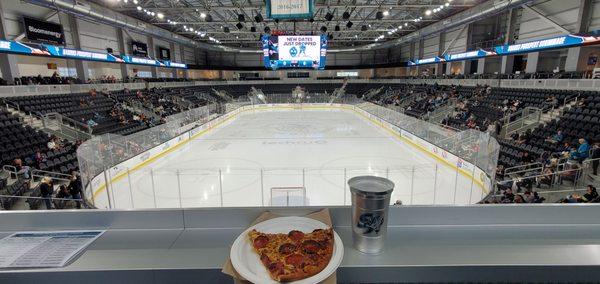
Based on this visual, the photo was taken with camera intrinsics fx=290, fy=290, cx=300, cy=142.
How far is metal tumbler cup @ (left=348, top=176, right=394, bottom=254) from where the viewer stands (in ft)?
4.73

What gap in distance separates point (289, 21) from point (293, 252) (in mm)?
26902

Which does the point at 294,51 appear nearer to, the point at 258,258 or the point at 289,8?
the point at 289,8

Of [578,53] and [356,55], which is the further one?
[356,55]

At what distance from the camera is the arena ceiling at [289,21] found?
19.0 meters

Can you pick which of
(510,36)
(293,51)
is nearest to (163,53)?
(293,51)

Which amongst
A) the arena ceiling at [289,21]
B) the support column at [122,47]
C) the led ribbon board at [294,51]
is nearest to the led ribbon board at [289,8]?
the arena ceiling at [289,21]

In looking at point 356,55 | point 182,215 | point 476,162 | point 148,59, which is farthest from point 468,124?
point 356,55

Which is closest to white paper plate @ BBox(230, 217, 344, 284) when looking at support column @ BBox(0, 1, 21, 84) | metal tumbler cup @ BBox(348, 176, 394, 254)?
metal tumbler cup @ BBox(348, 176, 394, 254)

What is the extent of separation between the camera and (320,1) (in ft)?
62.7

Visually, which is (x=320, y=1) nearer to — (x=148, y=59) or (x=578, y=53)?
(x=578, y=53)

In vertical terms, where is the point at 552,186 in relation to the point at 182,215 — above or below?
below

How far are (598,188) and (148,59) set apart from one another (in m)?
30.8

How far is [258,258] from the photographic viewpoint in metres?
1.39

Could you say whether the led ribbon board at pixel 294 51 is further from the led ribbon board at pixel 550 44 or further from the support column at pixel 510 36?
the support column at pixel 510 36
